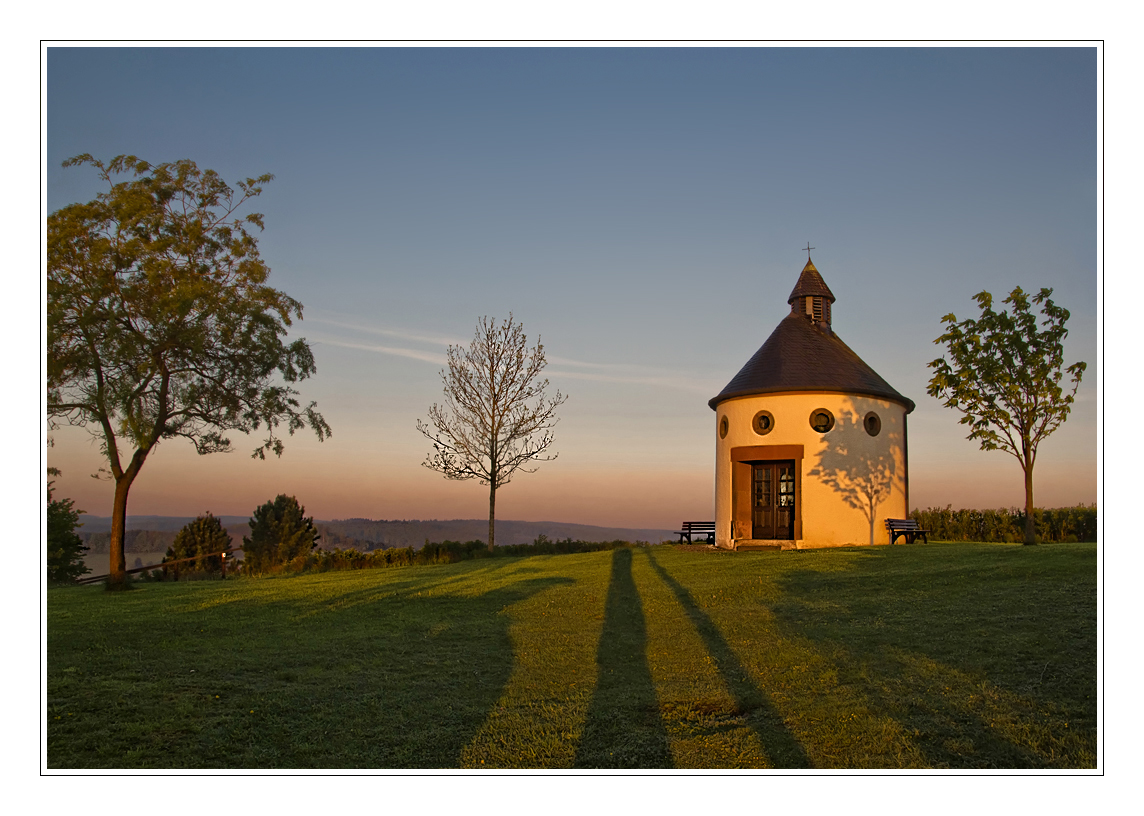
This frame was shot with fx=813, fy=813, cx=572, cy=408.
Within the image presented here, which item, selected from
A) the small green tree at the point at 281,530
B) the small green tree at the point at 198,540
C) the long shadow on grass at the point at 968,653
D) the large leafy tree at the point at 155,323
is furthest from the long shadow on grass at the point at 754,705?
the small green tree at the point at 198,540

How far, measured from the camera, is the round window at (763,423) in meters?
23.5

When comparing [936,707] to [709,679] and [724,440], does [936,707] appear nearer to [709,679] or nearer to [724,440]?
[709,679]

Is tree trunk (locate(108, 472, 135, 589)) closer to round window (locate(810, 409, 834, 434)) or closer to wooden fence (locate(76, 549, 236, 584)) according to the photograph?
wooden fence (locate(76, 549, 236, 584))

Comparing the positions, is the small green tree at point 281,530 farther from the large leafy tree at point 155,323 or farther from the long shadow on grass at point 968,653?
the long shadow on grass at point 968,653

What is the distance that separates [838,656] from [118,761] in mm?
6764

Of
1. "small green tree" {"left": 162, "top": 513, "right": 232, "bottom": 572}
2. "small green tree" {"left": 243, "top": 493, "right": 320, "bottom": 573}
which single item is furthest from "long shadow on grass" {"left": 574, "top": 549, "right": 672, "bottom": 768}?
"small green tree" {"left": 162, "top": 513, "right": 232, "bottom": 572}

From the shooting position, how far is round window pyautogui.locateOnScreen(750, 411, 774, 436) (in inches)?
926

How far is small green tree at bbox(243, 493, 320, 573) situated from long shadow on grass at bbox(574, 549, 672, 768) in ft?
66.3

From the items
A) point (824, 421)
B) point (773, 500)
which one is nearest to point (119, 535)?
point (773, 500)

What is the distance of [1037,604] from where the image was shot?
10.3 m

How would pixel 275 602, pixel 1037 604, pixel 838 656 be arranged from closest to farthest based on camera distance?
pixel 838 656, pixel 1037 604, pixel 275 602

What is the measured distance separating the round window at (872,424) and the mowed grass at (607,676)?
853 centimetres

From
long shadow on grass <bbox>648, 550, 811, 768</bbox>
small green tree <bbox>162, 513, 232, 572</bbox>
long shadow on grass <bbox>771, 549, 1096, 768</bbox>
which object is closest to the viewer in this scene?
long shadow on grass <bbox>648, 550, 811, 768</bbox>
